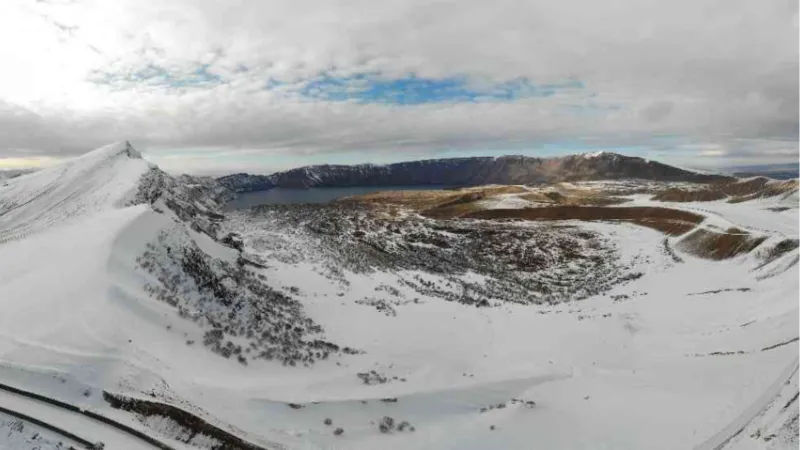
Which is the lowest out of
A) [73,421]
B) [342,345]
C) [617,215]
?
[342,345]

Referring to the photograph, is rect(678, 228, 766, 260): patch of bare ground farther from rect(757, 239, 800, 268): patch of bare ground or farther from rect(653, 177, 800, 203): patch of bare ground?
rect(653, 177, 800, 203): patch of bare ground

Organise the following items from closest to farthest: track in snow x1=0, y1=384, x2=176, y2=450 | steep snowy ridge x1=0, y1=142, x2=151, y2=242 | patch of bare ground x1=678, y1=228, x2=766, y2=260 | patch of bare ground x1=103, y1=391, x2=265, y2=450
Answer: track in snow x1=0, y1=384, x2=176, y2=450 → patch of bare ground x1=103, y1=391, x2=265, y2=450 → steep snowy ridge x1=0, y1=142, x2=151, y2=242 → patch of bare ground x1=678, y1=228, x2=766, y2=260

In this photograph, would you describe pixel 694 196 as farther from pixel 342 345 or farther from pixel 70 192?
pixel 70 192

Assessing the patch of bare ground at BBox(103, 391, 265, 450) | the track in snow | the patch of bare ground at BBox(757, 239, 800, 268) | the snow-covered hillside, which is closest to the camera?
the track in snow

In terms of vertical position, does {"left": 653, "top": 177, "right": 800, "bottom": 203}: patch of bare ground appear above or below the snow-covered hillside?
above

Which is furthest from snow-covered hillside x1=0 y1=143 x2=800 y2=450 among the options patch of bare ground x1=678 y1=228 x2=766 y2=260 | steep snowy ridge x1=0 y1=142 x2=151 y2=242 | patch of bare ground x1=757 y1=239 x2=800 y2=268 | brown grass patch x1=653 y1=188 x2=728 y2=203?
brown grass patch x1=653 y1=188 x2=728 y2=203

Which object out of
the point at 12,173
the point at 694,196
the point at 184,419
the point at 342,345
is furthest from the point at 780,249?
the point at 12,173
